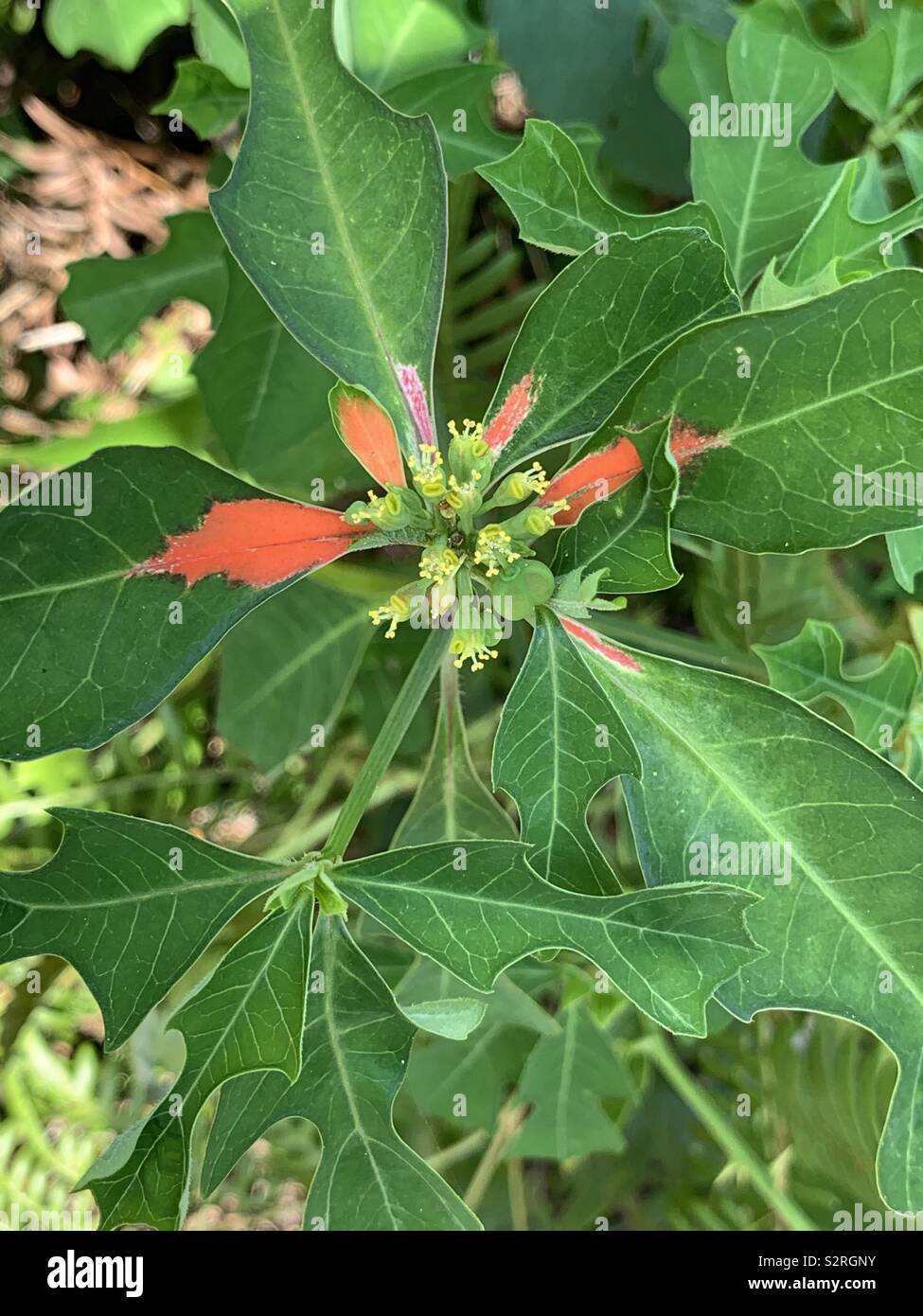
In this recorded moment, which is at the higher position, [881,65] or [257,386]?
[881,65]

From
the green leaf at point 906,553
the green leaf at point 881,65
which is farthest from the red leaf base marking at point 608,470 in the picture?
the green leaf at point 881,65

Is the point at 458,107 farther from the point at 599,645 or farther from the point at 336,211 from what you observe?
the point at 599,645

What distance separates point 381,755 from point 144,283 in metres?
0.81

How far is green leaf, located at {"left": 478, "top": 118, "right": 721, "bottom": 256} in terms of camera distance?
827mm

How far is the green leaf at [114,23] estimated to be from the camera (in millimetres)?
1307

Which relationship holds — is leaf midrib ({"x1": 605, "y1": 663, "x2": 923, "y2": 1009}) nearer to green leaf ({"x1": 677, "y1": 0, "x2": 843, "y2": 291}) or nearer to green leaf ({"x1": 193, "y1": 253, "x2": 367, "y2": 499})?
green leaf ({"x1": 677, "y1": 0, "x2": 843, "y2": 291})

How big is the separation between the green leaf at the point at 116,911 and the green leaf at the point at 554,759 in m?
0.25

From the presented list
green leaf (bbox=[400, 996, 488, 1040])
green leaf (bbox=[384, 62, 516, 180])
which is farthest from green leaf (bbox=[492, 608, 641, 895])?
green leaf (bbox=[384, 62, 516, 180])

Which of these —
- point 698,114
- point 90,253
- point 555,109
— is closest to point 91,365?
point 90,253

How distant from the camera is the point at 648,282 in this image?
74cm

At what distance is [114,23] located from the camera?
1308 millimetres

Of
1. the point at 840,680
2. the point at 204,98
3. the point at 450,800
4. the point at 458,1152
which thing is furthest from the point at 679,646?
the point at 458,1152
